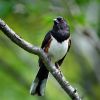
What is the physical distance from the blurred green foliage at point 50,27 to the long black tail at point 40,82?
1.62 meters

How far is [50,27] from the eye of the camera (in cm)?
1228

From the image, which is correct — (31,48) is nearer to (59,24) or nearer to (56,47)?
(56,47)

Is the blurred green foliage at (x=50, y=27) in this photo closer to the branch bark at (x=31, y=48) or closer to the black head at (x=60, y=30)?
the black head at (x=60, y=30)

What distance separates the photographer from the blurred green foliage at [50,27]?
10.4 metres

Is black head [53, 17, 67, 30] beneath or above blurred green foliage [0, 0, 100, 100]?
beneath

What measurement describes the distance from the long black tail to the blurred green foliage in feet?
5.32

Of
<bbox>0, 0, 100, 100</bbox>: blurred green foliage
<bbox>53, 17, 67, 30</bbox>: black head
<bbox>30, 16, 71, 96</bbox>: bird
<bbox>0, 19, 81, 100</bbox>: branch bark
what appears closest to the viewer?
<bbox>0, 19, 81, 100</bbox>: branch bark

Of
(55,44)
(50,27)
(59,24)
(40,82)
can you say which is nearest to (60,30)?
(59,24)

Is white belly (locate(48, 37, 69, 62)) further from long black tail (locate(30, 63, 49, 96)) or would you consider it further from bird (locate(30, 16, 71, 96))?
long black tail (locate(30, 63, 49, 96))

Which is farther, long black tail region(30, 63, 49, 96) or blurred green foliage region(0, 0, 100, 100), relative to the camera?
blurred green foliage region(0, 0, 100, 100)

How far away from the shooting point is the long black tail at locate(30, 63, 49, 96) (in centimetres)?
767

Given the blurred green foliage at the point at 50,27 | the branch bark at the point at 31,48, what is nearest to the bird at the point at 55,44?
the branch bark at the point at 31,48

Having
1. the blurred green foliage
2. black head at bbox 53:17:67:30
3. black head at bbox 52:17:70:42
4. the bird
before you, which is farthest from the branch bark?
the blurred green foliage

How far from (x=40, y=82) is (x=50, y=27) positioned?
4.48 metres
